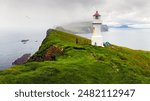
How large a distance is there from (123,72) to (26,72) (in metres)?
11.8

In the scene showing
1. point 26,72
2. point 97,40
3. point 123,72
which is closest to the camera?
point 26,72

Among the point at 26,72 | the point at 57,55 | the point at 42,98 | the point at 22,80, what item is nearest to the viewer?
the point at 42,98

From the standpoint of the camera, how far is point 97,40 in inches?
2420

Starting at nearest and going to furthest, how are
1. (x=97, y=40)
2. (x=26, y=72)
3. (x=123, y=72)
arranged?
(x=26, y=72)
(x=123, y=72)
(x=97, y=40)

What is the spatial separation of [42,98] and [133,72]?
18.0 m

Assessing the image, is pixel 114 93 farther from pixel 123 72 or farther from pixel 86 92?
pixel 123 72

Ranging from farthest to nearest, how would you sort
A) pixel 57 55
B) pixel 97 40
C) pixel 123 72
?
pixel 97 40 < pixel 57 55 < pixel 123 72

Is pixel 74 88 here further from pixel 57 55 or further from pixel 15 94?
pixel 57 55

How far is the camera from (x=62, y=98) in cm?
2455

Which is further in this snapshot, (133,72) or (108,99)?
(133,72)

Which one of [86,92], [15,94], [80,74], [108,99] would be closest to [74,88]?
[86,92]

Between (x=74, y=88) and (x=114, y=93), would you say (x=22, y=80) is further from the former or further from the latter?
(x=114, y=93)

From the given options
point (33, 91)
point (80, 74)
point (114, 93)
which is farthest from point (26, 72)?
point (114, 93)

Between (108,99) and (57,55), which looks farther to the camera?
(57,55)
